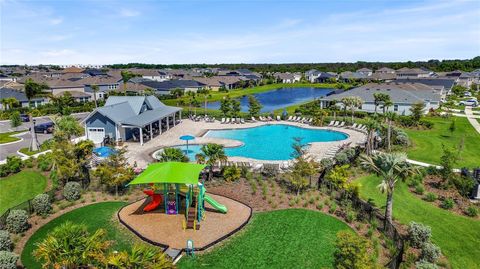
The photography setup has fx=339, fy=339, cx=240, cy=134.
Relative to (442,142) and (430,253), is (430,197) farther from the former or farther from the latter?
(442,142)

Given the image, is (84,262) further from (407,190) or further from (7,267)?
(407,190)

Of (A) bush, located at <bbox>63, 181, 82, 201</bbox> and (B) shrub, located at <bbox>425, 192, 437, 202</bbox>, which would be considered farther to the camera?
(B) shrub, located at <bbox>425, 192, 437, 202</bbox>

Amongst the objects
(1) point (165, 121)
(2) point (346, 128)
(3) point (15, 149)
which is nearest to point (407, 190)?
(2) point (346, 128)

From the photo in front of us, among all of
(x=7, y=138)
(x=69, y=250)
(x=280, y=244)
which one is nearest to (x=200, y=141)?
(x=7, y=138)

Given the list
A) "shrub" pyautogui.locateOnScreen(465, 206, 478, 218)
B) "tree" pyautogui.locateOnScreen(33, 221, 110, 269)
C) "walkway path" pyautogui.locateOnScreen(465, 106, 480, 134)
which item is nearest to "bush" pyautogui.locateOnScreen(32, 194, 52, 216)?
"tree" pyautogui.locateOnScreen(33, 221, 110, 269)

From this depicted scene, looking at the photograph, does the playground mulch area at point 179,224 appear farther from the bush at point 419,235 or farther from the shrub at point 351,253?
the bush at point 419,235

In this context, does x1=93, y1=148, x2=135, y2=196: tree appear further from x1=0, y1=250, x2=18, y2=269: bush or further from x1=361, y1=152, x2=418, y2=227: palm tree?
x1=361, y1=152, x2=418, y2=227: palm tree
